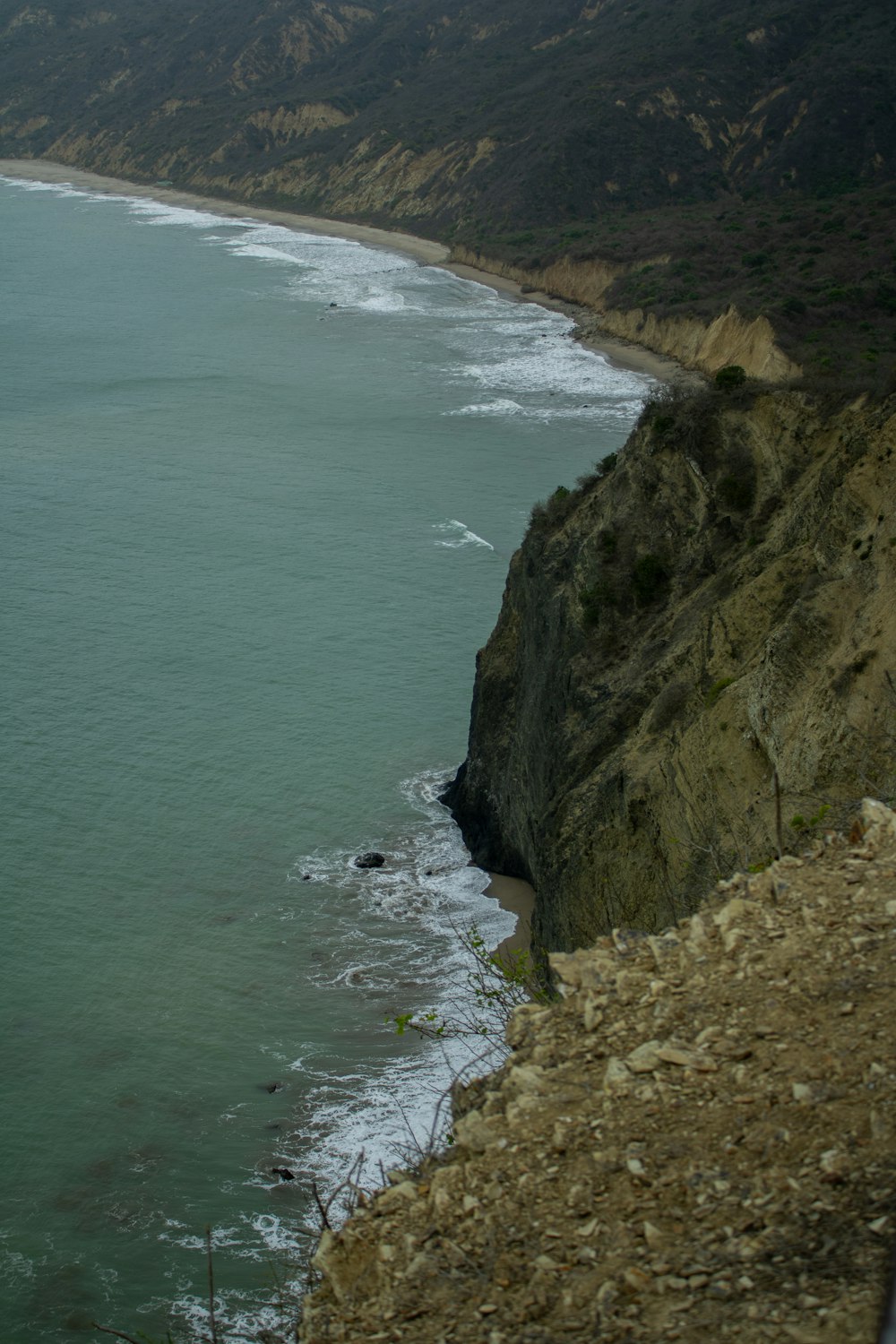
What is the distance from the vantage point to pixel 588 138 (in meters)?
110

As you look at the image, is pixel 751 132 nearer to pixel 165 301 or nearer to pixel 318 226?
pixel 318 226

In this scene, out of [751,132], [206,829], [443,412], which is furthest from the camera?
[751,132]

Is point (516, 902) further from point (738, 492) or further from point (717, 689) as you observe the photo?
point (738, 492)

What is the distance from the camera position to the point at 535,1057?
27.8ft

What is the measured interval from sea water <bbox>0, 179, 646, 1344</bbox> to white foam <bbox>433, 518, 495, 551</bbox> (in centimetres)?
16

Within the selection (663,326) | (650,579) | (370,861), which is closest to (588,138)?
(663,326)

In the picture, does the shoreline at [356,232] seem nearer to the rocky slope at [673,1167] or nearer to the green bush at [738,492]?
the green bush at [738,492]

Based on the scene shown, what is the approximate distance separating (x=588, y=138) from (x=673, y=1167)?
113707mm

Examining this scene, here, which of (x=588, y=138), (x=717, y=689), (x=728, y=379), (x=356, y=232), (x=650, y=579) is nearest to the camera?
(x=717, y=689)

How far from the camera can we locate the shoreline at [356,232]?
2904 inches

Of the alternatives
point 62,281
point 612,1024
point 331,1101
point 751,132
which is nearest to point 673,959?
point 612,1024

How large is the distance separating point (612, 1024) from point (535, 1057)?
1.80ft

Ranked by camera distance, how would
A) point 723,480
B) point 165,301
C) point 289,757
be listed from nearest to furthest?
point 723,480
point 289,757
point 165,301

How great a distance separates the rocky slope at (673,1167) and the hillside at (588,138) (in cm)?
3548
